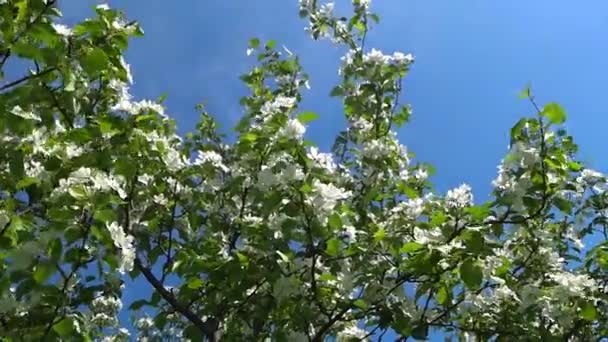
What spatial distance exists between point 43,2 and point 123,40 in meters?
0.51

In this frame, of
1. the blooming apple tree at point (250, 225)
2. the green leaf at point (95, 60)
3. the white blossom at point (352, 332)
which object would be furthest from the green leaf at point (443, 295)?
the green leaf at point (95, 60)

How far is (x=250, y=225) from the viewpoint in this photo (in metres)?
4.64

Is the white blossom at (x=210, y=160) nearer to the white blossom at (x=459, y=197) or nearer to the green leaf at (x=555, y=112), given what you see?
the white blossom at (x=459, y=197)

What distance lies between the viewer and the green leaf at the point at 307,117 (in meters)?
4.25

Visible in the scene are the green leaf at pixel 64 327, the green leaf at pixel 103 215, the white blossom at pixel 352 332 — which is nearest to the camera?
the green leaf at pixel 103 215

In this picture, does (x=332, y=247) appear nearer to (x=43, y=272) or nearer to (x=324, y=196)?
(x=324, y=196)

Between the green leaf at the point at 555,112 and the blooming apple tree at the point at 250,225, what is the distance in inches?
0.8

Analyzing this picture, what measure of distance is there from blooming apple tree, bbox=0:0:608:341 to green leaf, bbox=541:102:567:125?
2 centimetres

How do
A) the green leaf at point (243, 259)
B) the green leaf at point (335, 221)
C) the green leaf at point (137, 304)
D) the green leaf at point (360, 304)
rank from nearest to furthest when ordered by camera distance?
1. the green leaf at point (335, 221)
2. the green leaf at point (243, 259)
3. the green leaf at point (360, 304)
4. the green leaf at point (137, 304)

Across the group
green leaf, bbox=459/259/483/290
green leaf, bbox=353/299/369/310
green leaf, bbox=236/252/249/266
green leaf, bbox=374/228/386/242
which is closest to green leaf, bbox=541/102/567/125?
green leaf, bbox=459/259/483/290

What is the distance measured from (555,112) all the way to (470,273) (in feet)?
3.51

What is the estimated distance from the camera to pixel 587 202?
23.0 ft

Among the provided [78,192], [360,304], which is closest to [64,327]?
[78,192]

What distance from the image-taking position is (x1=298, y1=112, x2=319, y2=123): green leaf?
425 cm
